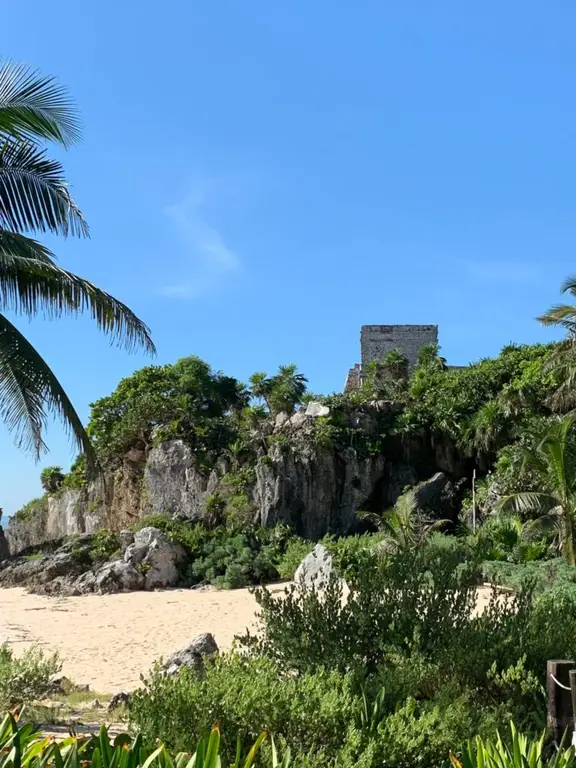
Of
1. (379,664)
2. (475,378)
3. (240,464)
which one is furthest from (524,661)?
(475,378)

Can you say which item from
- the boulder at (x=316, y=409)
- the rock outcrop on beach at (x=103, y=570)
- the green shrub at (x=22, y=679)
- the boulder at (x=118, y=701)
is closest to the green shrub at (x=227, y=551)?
the rock outcrop on beach at (x=103, y=570)

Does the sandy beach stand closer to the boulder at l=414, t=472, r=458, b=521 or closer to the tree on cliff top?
the boulder at l=414, t=472, r=458, b=521

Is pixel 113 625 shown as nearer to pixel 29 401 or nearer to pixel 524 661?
pixel 29 401

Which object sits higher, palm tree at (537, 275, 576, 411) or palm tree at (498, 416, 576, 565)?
palm tree at (537, 275, 576, 411)

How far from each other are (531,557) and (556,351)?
26.7 feet

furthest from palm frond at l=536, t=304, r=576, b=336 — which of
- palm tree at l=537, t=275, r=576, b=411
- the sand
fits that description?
the sand

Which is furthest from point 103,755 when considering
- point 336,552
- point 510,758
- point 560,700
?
point 336,552

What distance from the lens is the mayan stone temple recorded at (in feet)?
130

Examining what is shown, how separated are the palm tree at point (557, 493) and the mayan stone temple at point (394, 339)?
847 inches

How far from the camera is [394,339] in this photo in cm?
3984

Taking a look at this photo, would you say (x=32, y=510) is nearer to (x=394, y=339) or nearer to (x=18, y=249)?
(x=394, y=339)

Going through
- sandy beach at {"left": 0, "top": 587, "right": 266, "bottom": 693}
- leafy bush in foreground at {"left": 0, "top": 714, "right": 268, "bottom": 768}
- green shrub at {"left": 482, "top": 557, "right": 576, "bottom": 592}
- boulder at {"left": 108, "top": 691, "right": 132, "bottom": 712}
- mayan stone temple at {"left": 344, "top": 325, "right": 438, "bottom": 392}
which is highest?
mayan stone temple at {"left": 344, "top": 325, "right": 438, "bottom": 392}

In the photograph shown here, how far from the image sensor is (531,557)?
59.9ft

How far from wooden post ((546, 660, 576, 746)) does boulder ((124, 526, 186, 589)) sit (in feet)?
55.8
